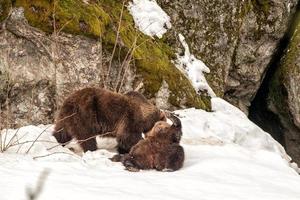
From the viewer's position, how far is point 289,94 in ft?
38.5

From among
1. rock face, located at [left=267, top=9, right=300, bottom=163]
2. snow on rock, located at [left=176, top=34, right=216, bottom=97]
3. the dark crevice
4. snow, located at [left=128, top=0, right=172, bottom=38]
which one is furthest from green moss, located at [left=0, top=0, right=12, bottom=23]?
the dark crevice

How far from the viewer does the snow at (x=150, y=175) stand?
3.69m

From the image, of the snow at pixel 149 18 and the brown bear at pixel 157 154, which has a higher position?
the snow at pixel 149 18

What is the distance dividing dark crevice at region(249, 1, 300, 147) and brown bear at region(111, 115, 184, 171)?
314 inches

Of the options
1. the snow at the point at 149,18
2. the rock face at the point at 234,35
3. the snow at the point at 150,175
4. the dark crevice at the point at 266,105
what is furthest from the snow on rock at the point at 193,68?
the dark crevice at the point at 266,105

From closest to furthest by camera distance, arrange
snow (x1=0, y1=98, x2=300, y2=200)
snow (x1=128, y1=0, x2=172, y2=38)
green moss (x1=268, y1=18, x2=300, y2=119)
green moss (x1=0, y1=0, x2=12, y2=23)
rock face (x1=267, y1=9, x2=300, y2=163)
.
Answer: snow (x1=0, y1=98, x2=300, y2=200), green moss (x1=0, y1=0, x2=12, y2=23), snow (x1=128, y1=0, x2=172, y2=38), rock face (x1=267, y1=9, x2=300, y2=163), green moss (x1=268, y1=18, x2=300, y2=119)

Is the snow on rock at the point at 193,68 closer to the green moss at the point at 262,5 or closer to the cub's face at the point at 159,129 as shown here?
the green moss at the point at 262,5

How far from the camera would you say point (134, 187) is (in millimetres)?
3904

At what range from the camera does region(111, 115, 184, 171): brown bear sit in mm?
4672

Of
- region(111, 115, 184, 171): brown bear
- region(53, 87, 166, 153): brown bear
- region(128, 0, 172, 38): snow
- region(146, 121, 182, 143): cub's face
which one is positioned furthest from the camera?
region(128, 0, 172, 38): snow

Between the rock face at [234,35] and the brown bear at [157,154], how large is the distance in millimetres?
4679

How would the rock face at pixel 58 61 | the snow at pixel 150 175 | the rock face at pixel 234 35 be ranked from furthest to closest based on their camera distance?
the rock face at pixel 234 35, the rock face at pixel 58 61, the snow at pixel 150 175

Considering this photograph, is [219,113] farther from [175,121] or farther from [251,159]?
[175,121]

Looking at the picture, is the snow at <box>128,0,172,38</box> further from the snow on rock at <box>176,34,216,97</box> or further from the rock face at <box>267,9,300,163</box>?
the rock face at <box>267,9,300,163</box>
